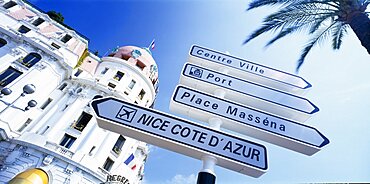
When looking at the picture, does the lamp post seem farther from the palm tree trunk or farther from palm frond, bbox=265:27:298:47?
the palm tree trunk

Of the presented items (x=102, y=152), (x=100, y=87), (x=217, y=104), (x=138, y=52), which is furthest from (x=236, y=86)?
(x=138, y=52)

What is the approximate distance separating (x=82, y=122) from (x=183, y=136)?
63.3ft

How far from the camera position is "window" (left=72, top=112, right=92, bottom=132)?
18.8m

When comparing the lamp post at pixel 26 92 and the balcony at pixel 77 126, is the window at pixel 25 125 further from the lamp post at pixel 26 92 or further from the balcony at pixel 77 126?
the balcony at pixel 77 126

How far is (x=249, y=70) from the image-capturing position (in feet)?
14.0

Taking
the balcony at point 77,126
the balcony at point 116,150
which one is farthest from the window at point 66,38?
the balcony at point 116,150

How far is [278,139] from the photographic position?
2.95m

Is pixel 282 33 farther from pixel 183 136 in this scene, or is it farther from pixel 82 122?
pixel 82 122

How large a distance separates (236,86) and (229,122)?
2.76 feet

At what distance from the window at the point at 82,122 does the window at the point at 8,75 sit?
228 inches

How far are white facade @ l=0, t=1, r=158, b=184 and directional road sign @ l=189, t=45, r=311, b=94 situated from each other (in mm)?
14743

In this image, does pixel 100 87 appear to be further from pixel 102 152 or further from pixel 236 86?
pixel 236 86

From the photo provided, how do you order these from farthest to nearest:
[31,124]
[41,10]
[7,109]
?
[41,10]
[31,124]
[7,109]

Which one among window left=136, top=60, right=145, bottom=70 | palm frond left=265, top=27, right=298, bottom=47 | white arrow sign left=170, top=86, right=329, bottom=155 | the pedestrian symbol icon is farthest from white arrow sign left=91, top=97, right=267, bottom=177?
window left=136, top=60, right=145, bottom=70
